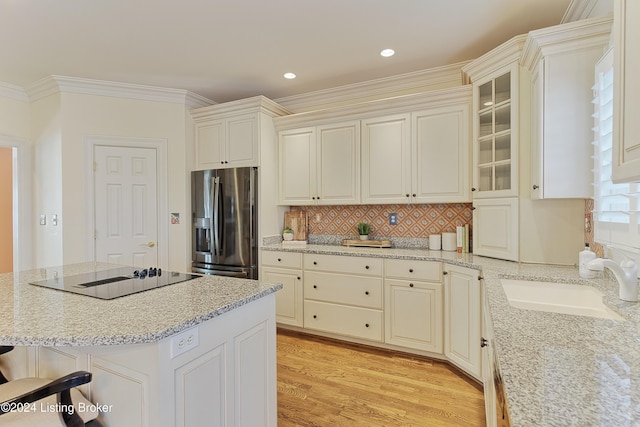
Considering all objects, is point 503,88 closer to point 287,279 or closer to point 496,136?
point 496,136

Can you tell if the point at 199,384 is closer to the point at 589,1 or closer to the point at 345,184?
the point at 345,184

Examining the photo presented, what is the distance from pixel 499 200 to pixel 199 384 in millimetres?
2386

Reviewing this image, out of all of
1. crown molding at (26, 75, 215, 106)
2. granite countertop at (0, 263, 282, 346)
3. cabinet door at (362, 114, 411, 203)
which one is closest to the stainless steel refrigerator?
crown molding at (26, 75, 215, 106)

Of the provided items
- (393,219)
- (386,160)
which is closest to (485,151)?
(386,160)

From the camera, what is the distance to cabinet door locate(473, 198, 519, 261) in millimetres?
2395

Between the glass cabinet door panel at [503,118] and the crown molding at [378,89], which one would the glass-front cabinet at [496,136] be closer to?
the glass cabinet door panel at [503,118]

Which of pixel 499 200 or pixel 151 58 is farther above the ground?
pixel 151 58

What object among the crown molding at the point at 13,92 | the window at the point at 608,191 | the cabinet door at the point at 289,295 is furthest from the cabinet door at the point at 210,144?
the window at the point at 608,191

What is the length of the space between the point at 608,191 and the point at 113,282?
278 cm

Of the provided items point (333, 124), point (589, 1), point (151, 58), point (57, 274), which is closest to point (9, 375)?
point (57, 274)

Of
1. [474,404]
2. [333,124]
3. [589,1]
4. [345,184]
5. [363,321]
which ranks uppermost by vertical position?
[589,1]

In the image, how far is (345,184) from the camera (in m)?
3.42

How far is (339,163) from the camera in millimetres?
3443

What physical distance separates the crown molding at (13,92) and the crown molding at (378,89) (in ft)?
9.36
